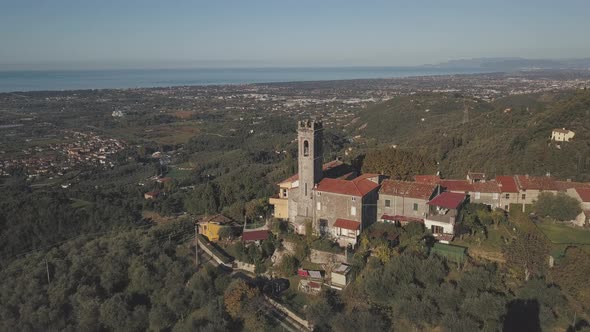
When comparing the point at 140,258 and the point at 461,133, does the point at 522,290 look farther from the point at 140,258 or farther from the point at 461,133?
the point at 461,133

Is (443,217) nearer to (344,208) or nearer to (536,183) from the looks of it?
(344,208)

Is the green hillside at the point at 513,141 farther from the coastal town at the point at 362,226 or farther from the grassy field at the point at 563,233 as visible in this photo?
the grassy field at the point at 563,233

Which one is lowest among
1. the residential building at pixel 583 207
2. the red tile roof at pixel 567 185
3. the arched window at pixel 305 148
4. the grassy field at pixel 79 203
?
the grassy field at pixel 79 203

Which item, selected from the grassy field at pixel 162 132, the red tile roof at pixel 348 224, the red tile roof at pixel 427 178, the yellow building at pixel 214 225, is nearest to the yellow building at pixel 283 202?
the yellow building at pixel 214 225

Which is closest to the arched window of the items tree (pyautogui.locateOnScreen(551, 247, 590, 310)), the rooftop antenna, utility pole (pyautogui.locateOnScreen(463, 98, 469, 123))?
tree (pyautogui.locateOnScreen(551, 247, 590, 310))

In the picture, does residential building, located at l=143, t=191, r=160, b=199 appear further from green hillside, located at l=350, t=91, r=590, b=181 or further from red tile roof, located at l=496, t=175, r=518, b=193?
red tile roof, located at l=496, t=175, r=518, b=193

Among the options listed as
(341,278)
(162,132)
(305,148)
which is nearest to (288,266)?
(341,278)

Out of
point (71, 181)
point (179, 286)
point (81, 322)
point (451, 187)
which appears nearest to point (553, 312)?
point (451, 187)
